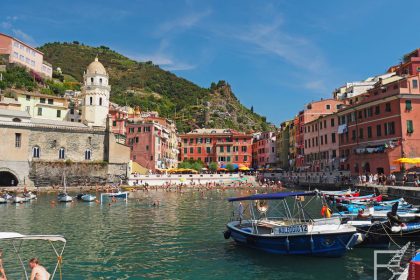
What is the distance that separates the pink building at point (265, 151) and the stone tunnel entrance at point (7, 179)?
209 feet

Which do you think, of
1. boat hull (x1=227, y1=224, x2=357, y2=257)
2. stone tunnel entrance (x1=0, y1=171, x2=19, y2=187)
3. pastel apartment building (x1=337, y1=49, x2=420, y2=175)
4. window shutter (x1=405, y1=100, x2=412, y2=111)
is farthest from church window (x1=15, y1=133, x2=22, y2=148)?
window shutter (x1=405, y1=100, x2=412, y2=111)

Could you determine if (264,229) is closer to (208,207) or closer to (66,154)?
(208,207)

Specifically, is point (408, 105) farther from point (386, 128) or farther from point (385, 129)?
point (385, 129)

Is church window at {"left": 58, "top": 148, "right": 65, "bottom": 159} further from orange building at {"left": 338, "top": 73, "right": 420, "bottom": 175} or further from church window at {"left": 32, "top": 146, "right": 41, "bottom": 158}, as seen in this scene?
orange building at {"left": 338, "top": 73, "right": 420, "bottom": 175}

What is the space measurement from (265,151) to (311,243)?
3444 inches

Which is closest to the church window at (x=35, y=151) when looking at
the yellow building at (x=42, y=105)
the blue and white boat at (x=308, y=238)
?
the yellow building at (x=42, y=105)

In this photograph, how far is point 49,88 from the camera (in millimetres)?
105375

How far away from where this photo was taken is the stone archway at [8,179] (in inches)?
2520

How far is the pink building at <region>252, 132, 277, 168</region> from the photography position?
102 meters

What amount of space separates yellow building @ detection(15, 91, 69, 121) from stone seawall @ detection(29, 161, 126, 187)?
669 inches

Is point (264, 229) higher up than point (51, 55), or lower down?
lower down

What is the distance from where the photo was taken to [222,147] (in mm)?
101750

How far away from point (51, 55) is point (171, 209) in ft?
555

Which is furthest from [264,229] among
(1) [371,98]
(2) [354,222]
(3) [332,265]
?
(1) [371,98]
